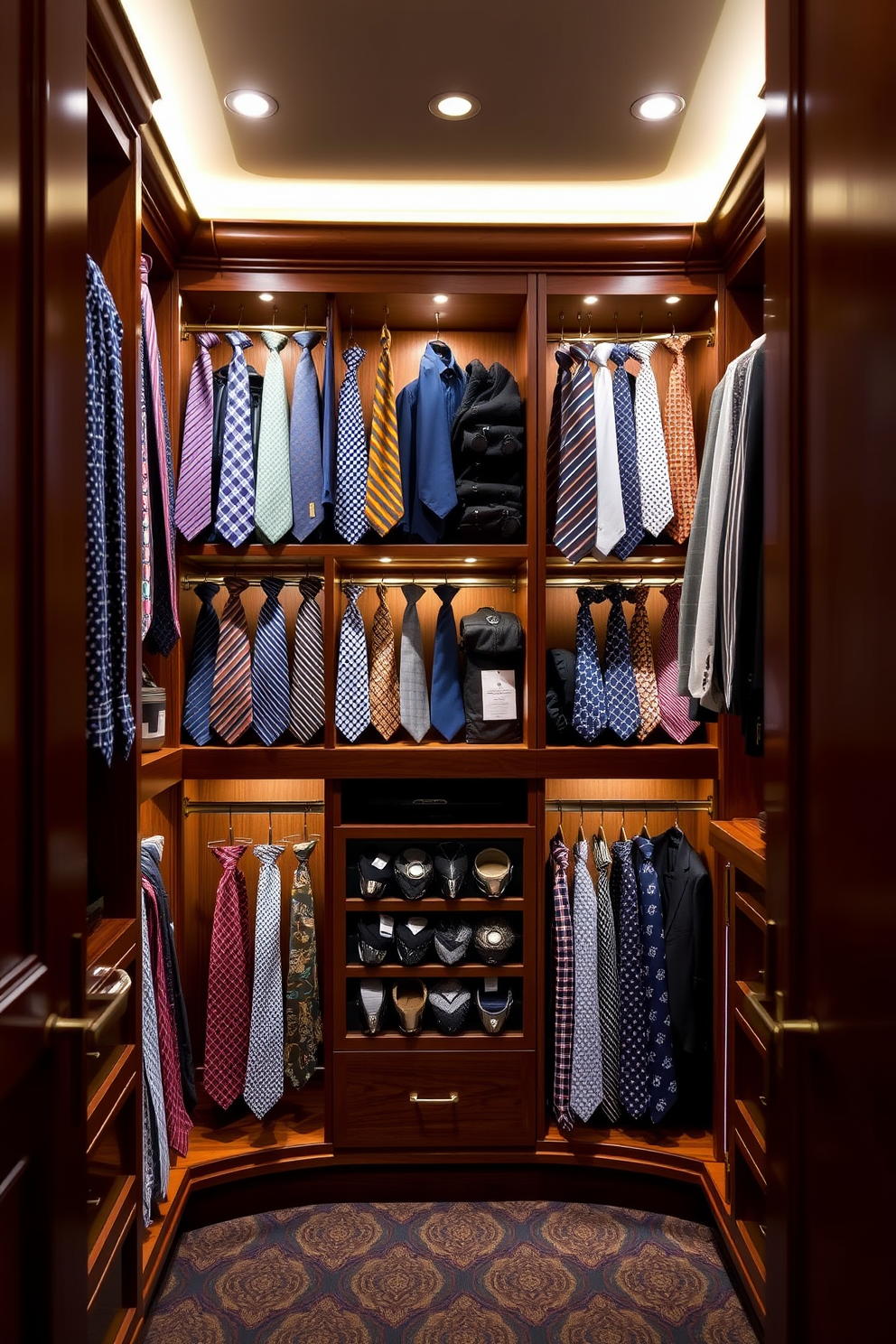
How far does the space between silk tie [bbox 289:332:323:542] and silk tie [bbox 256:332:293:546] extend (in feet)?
0.07

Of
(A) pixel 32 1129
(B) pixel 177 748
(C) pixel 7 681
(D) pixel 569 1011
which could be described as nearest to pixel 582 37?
(C) pixel 7 681

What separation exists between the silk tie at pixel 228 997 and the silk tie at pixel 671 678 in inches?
52.1

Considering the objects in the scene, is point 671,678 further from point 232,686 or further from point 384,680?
point 232,686

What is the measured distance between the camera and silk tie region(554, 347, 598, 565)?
2.42 meters

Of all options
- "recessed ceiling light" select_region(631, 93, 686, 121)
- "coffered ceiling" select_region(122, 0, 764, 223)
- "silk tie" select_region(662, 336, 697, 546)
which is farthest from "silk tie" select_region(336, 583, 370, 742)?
"recessed ceiling light" select_region(631, 93, 686, 121)

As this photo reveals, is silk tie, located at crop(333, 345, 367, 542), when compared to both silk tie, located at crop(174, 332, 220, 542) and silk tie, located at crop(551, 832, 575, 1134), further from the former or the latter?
silk tie, located at crop(551, 832, 575, 1134)

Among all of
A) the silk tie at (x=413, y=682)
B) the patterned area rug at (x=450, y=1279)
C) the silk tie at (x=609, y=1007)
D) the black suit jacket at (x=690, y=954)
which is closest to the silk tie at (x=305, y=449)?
the silk tie at (x=413, y=682)

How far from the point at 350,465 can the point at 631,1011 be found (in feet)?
5.67

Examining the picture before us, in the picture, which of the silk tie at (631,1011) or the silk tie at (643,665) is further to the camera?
the silk tie at (643,665)

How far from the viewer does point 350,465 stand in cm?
249

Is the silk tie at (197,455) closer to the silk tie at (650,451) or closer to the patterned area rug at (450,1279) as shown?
the silk tie at (650,451)

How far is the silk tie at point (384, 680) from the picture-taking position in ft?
8.30

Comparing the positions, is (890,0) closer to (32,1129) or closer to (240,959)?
(32,1129)

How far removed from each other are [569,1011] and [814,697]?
1.78 metres
